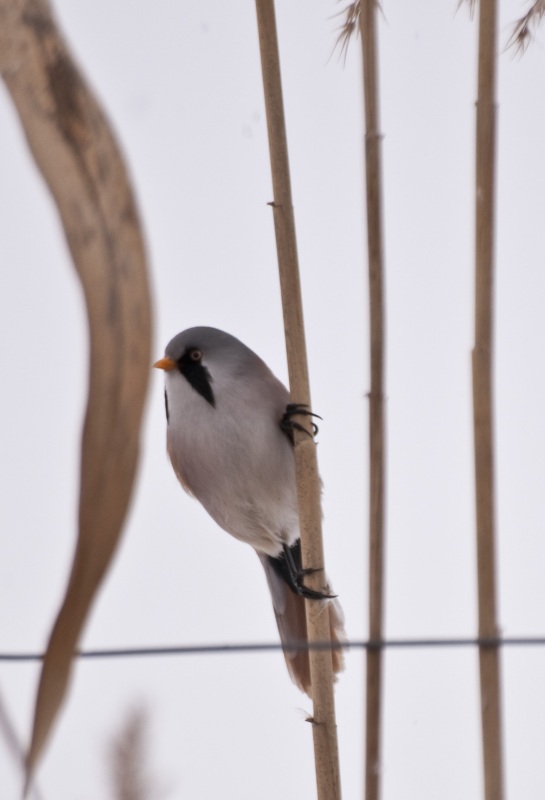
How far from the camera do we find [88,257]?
51 cm

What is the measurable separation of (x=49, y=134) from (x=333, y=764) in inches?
26.9

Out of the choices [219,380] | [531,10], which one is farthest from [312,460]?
[531,10]

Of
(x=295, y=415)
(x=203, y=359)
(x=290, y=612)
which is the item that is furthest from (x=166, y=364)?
(x=290, y=612)

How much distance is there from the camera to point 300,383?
1.05 m

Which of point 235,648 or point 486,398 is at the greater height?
point 486,398

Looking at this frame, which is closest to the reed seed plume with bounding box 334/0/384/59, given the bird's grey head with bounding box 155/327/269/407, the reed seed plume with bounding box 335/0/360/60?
the reed seed plume with bounding box 335/0/360/60

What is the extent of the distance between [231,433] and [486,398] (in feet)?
2.09

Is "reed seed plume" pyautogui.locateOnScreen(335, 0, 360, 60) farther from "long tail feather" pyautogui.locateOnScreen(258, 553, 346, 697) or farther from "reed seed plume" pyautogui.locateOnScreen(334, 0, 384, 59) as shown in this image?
"long tail feather" pyautogui.locateOnScreen(258, 553, 346, 697)

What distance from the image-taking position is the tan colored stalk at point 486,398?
33.3 inches

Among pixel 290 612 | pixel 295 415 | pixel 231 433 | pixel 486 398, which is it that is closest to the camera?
pixel 486 398

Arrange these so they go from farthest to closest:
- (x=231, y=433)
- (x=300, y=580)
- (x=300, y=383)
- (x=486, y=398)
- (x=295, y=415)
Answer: (x=231, y=433) → (x=300, y=580) → (x=295, y=415) → (x=300, y=383) → (x=486, y=398)

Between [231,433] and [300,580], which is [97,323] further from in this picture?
[231,433]

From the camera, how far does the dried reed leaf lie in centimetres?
49

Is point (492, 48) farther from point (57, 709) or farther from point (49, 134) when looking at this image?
point (57, 709)
